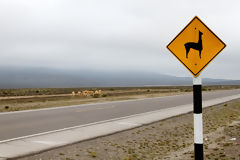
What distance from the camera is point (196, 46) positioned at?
4098 mm

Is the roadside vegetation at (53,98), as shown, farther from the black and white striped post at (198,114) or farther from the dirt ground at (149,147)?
the black and white striped post at (198,114)

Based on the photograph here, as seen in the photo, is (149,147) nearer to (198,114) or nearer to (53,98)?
(198,114)

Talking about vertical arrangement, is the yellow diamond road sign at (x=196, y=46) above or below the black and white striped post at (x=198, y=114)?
above

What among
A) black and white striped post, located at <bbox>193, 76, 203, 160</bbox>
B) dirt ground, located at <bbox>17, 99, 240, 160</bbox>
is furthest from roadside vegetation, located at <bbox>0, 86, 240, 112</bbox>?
black and white striped post, located at <bbox>193, 76, 203, 160</bbox>

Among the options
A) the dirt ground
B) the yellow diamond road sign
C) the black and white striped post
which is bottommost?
the dirt ground

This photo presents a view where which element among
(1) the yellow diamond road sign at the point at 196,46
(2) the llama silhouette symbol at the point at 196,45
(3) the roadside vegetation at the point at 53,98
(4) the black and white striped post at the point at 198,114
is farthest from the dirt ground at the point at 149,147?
(3) the roadside vegetation at the point at 53,98

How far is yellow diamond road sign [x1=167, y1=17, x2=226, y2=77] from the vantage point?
4047 mm

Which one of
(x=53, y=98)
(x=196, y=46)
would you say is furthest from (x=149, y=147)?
(x=53, y=98)

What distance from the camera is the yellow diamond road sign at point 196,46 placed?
405 cm

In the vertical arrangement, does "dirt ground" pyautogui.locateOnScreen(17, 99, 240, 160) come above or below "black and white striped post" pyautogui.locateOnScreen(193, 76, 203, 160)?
below

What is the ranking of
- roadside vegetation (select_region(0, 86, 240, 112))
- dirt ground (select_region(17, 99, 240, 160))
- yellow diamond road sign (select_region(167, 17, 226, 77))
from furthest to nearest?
roadside vegetation (select_region(0, 86, 240, 112))
dirt ground (select_region(17, 99, 240, 160))
yellow diamond road sign (select_region(167, 17, 226, 77))

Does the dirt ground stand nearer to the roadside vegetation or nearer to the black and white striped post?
the black and white striped post

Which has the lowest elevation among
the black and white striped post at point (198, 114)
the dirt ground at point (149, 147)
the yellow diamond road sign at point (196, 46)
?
the dirt ground at point (149, 147)

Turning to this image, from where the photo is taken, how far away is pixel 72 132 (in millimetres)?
10125
